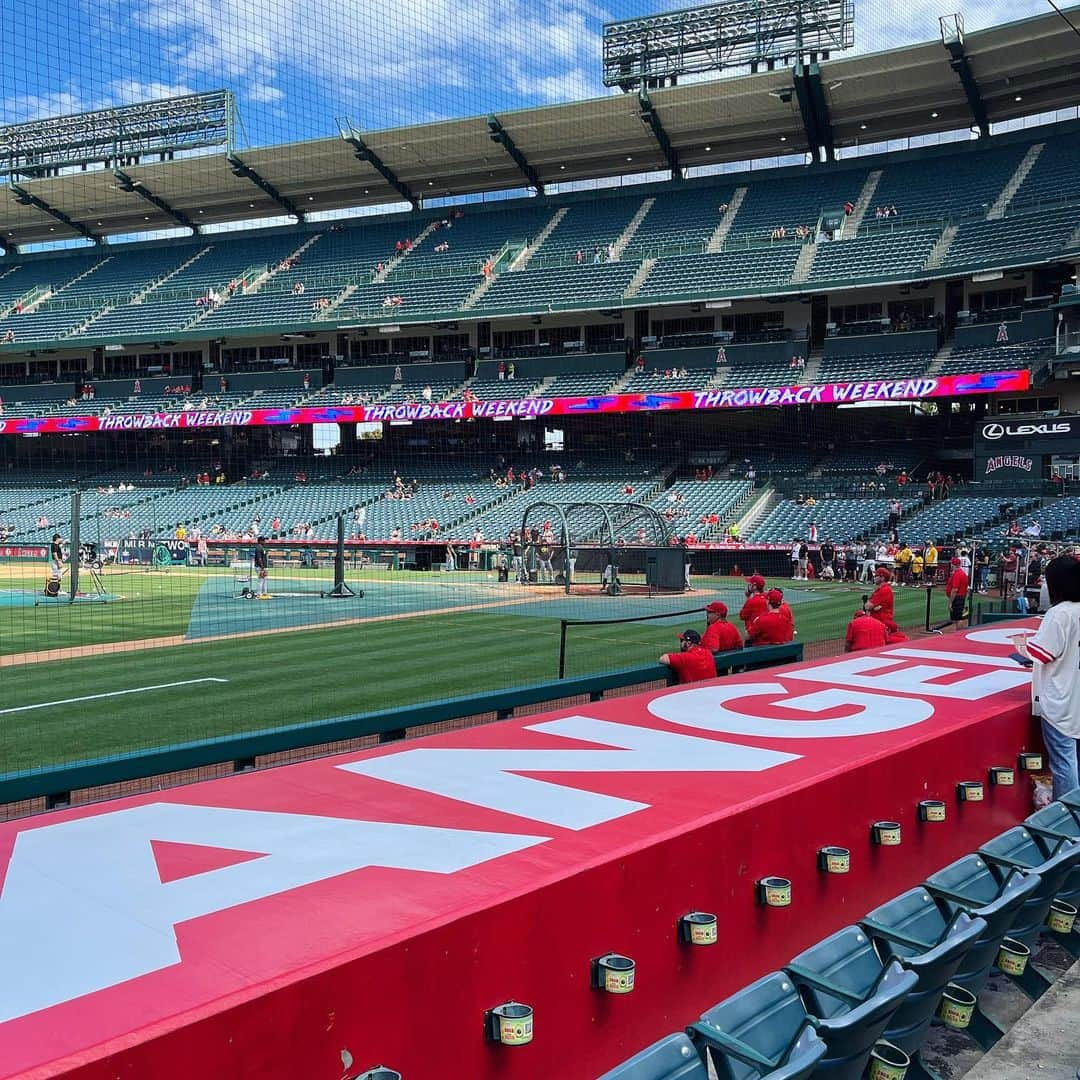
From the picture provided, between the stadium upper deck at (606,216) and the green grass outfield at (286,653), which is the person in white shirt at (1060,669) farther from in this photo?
the stadium upper deck at (606,216)

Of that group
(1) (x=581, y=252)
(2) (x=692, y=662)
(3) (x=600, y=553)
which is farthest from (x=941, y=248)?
(2) (x=692, y=662)

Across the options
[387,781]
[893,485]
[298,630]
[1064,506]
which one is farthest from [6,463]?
[387,781]

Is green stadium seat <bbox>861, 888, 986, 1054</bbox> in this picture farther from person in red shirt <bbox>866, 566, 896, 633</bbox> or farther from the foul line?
the foul line

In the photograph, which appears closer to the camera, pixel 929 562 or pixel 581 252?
pixel 929 562

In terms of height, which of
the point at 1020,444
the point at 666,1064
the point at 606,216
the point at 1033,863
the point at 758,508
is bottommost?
the point at 1033,863

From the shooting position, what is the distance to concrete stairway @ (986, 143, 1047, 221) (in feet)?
115

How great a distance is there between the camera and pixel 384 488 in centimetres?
3784

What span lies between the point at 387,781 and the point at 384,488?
3339cm

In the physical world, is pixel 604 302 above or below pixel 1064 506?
above

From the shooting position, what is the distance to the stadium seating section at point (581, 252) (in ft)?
116

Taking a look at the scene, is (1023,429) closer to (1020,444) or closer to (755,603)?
(1020,444)

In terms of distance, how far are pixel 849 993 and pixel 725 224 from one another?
40872 millimetres

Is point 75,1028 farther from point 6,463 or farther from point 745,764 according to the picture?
point 6,463

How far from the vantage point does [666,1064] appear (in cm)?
284
